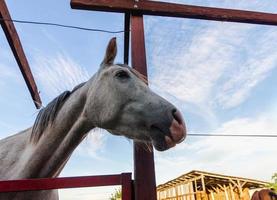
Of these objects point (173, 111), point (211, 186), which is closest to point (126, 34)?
point (173, 111)

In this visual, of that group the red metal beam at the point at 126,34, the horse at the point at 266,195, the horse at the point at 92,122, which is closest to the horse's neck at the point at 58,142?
the horse at the point at 92,122

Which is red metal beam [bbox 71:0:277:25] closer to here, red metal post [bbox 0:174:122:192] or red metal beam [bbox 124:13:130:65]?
red metal beam [bbox 124:13:130:65]

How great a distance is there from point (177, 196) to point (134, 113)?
36.9 feet

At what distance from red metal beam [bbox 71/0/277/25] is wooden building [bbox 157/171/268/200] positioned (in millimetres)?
8892

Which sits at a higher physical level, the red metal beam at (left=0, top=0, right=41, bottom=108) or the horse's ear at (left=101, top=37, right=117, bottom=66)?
the red metal beam at (left=0, top=0, right=41, bottom=108)

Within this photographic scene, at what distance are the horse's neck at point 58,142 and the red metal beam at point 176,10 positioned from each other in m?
0.71

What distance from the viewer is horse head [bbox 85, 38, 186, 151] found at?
1.22m

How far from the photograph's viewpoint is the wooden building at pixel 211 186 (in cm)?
1040

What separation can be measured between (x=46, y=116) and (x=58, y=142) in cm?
23

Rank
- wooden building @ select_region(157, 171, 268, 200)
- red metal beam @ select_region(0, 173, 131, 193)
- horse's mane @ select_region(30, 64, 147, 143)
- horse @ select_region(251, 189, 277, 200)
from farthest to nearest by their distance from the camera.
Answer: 1. wooden building @ select_region(157, 171, 268, 200)
2. horse @ select_region(251, 189, 277, 200)
3. horse's mane @ select_region(30, 64, 147, 143)
4. red metal beam @ select_region(0, 173, 131, 193)

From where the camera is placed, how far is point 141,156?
4.79 ft

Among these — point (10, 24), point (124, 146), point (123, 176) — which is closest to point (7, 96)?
point (10, 24)

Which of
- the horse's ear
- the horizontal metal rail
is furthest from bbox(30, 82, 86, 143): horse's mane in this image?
the horizontal metal rail

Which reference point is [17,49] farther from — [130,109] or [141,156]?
[141,156]
